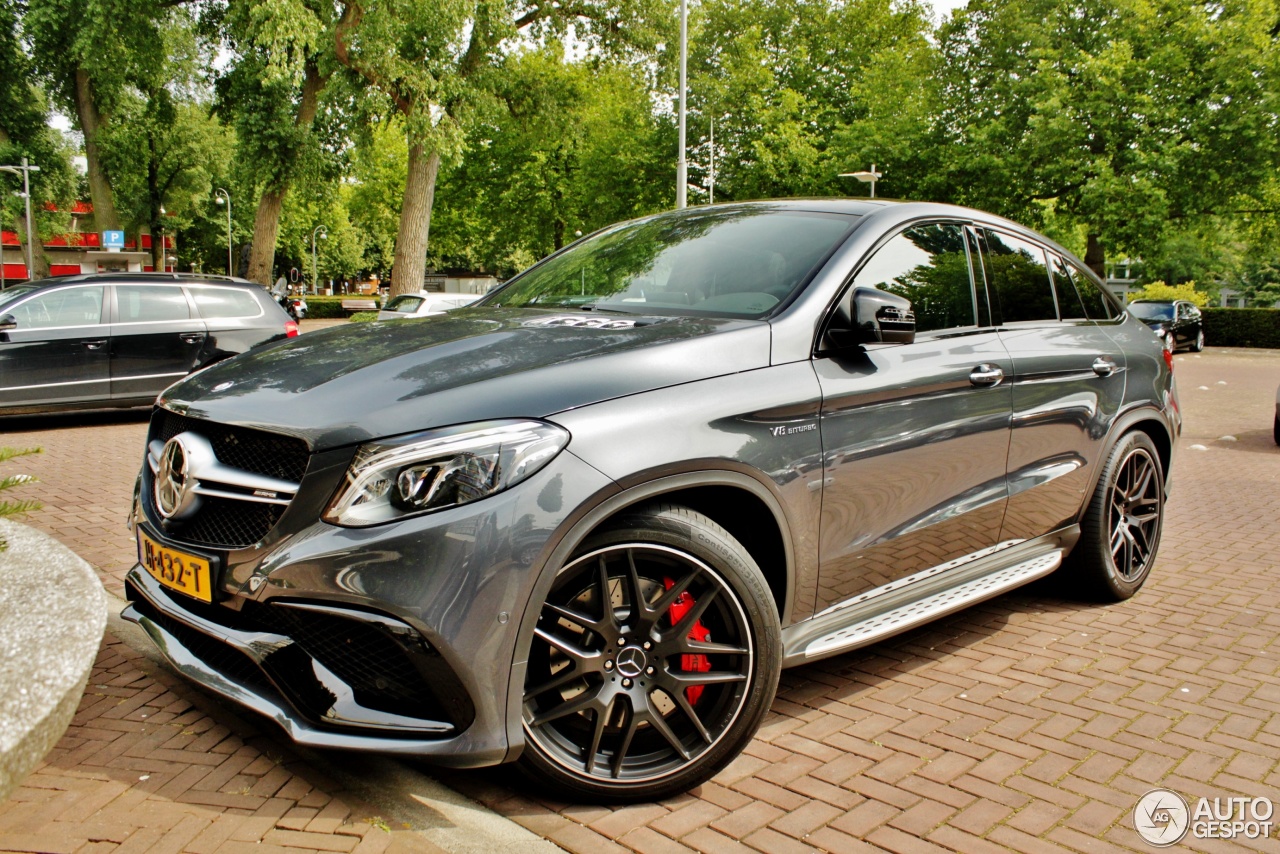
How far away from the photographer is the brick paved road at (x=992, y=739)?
2.73m

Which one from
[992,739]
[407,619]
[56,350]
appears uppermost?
[56,350]

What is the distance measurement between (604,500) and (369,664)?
69 centimetres

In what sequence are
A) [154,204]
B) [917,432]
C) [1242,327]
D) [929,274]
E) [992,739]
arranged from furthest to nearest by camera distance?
[154,204]
[1242,327]
[929,274]
[917,432]
[992,739]

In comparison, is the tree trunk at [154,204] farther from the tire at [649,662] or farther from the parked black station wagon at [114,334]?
the tire at [649,662]

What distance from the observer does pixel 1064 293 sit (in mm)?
4750

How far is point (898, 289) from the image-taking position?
3.69 metres

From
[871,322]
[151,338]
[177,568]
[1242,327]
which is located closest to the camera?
[177,568]

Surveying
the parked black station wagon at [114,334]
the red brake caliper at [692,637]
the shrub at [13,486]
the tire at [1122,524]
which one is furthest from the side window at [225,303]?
the red brake caliper at [692,637]

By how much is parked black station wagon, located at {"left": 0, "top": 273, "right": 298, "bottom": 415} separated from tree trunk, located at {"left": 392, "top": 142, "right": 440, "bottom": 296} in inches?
414

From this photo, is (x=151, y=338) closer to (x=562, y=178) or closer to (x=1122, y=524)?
(x=1122, y=524)

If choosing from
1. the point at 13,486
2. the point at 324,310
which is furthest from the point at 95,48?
the point at 324,310

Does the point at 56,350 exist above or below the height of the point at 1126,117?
below

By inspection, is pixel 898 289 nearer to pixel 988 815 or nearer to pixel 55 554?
pixel 988 815

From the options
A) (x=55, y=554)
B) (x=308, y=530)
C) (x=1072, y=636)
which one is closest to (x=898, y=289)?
(x=1072, y=636)
